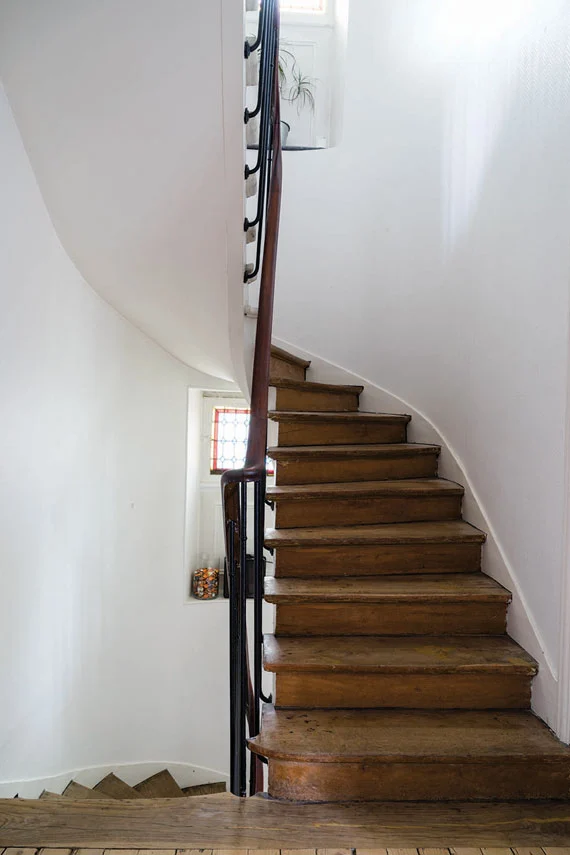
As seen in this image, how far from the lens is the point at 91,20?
1239 mm

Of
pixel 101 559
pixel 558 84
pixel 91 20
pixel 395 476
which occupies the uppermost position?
pixel 558 84

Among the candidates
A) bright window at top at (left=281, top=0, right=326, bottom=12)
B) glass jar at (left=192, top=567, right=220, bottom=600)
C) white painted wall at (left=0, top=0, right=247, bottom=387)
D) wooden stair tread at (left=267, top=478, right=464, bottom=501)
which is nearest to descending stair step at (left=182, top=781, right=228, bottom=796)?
glass jar at (left=192, top=567, right=220, bottom=600)

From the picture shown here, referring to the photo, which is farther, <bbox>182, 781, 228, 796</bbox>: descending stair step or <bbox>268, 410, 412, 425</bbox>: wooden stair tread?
<bbox>182, 781, 228, 796</bbox>: descending stair step

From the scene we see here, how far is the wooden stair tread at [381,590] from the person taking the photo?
5.70 feet

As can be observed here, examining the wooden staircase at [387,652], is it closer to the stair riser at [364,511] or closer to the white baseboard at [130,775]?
the stair riser at [364,511]

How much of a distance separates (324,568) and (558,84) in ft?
5.84

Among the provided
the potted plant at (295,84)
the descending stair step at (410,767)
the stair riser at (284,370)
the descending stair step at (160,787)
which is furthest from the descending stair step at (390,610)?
the potted plant at (295,84)

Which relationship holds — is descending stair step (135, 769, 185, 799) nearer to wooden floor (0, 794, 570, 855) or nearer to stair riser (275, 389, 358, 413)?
wooden floor (0, 794, 570, 855)

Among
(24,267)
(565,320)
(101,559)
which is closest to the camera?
(565,320)

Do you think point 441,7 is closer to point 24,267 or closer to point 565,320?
point 565,320

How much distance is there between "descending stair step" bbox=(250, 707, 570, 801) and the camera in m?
1.37

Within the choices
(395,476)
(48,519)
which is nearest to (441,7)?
(395,476)

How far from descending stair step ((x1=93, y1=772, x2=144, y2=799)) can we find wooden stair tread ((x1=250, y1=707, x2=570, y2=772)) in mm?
1903

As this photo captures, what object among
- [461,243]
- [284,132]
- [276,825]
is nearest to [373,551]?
[276,825]
